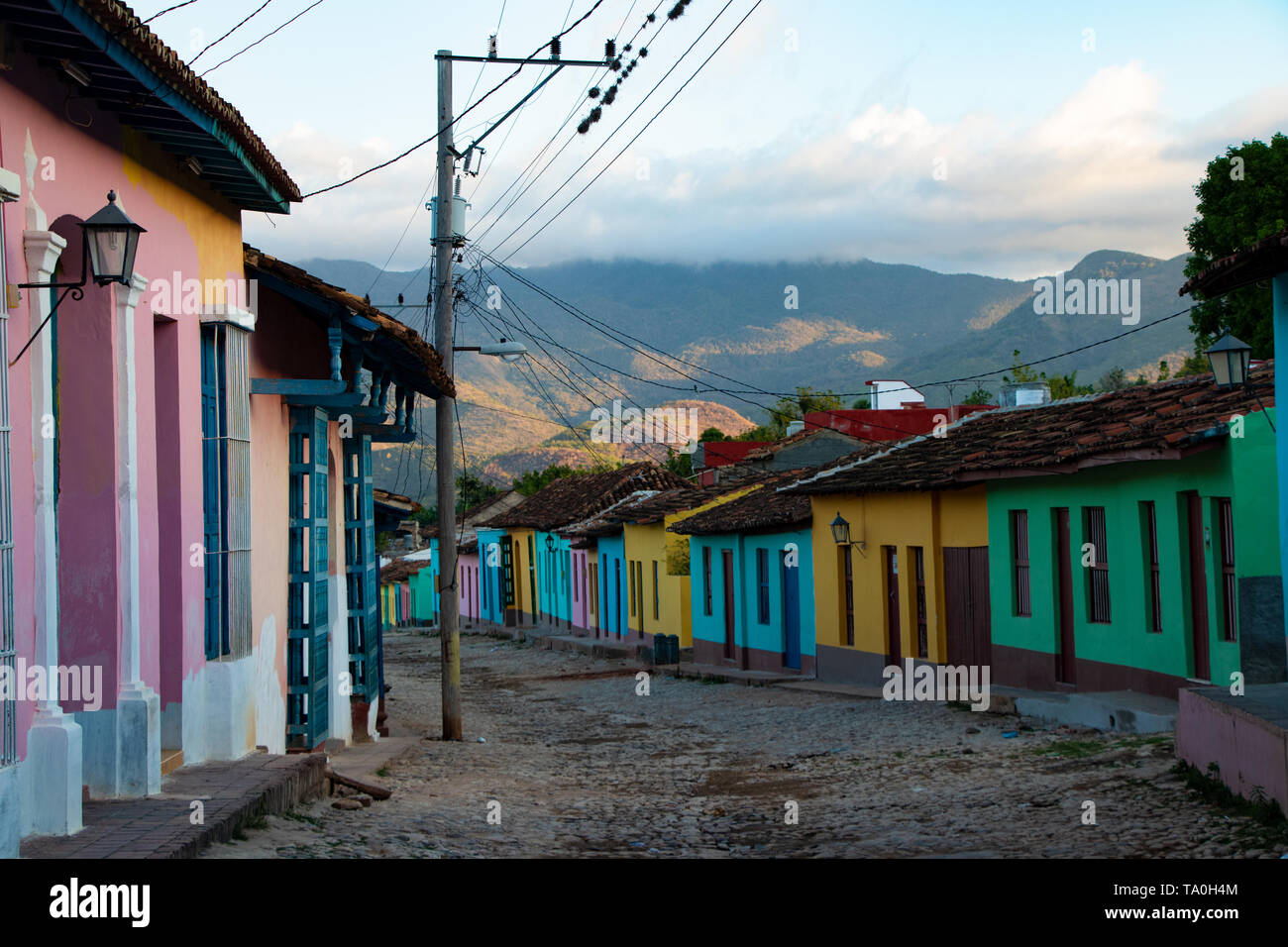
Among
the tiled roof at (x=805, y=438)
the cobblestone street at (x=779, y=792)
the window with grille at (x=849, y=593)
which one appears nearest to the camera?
the cobblestone street at (x=779, y=792)

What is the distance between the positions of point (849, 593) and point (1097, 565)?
6.45 metres

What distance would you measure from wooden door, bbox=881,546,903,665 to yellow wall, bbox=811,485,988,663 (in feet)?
0.18

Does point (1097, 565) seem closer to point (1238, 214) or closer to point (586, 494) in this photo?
point (1238, 214)

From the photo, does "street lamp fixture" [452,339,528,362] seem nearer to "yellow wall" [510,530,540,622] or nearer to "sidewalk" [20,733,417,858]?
"sidewalk" [20,733,417,858]

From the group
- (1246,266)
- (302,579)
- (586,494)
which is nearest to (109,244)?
(302,579)

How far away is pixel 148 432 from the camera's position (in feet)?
25.5

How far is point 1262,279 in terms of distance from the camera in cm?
935

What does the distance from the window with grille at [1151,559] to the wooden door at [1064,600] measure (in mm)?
1538

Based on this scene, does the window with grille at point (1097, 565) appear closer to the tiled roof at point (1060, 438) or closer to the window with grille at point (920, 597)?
the tiled roof at point (1060, 438)

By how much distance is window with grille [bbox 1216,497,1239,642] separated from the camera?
1148 centimetres

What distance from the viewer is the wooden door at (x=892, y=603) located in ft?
60.2

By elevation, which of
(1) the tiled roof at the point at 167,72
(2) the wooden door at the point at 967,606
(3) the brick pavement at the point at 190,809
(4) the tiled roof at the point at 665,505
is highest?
(1) the tiled roof at the point at 167,72

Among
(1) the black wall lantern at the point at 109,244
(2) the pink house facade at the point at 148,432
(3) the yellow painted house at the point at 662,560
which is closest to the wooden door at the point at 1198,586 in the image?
(2) the pink house facade at the point at 148,432
